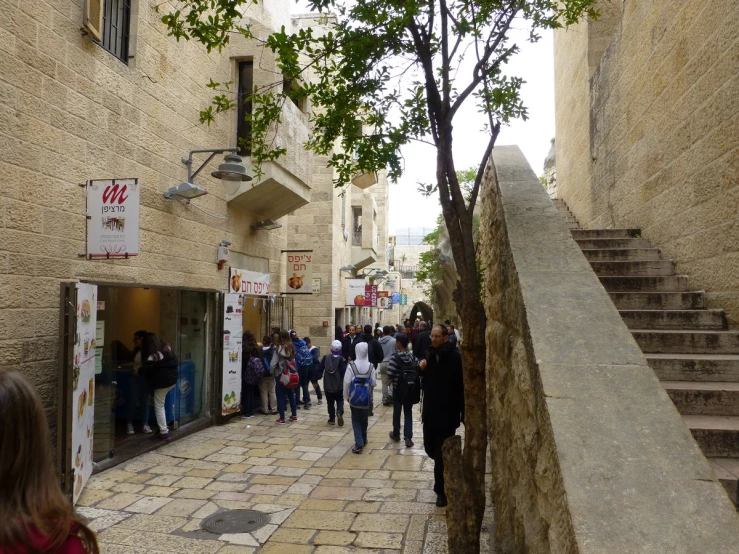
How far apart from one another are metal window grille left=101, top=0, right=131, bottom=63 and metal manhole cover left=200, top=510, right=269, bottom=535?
5.63 m

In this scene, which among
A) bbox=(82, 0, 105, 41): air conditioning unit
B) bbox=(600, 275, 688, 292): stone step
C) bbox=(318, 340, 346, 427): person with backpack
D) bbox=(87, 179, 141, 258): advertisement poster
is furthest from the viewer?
bbox=(318, 340, 346, 427): person with backpack

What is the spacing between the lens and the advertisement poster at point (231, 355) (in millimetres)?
10289

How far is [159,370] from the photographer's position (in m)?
8.51

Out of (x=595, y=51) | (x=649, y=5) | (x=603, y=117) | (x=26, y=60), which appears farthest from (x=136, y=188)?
(x=595, y=51)

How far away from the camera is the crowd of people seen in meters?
1.42

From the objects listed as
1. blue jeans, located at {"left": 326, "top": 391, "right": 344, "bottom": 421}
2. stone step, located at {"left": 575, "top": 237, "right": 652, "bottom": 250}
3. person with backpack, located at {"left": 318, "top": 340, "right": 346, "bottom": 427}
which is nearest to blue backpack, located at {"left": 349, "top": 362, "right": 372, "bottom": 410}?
person with backpack, located at {"left": 318, "top": 340, "right": 346, "bottom": 427}

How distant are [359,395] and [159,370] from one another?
2.95 metres

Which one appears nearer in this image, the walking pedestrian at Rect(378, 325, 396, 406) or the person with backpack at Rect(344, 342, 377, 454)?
the person with backpack at Rect(344, 342, 377, 454)

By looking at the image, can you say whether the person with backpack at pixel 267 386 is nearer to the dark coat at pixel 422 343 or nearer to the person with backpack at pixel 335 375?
the person with backpack at pixel 335 375

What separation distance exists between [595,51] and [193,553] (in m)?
10.9

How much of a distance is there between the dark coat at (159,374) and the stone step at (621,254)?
5.96 metres

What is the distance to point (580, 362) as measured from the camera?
2.79 m

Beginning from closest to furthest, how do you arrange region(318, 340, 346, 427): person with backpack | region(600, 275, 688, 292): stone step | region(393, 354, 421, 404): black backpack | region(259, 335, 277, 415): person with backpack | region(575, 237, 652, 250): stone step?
region(600, 275, 688, 292): stone step
region(575, 237, 652, 250): stone step
region(393, 354, 421, 404): black backpack
region(318, 340, 346, 427): person with backpack
region(259, 335, 277, 415): person with backpack

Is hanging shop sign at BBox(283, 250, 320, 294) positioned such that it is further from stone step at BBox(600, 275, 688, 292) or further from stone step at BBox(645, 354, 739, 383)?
stone step at BBox(645, 354, 739, 383)
